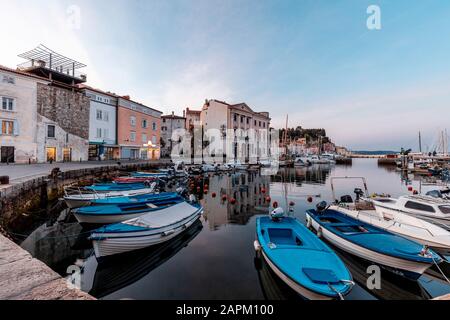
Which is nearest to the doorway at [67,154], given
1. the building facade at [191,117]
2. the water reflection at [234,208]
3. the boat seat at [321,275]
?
the water reflection at [234,208]

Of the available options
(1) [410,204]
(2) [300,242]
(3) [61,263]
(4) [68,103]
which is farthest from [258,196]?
(4) [68,103]

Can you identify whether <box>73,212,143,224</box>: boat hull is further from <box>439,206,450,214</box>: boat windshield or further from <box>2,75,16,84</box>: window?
<box>2,75,16,84</box>: window

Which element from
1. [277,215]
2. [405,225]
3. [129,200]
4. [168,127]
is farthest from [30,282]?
[168,127]

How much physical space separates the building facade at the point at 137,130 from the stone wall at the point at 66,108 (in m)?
6.48

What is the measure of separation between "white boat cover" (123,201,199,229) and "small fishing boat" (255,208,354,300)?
4.10 m

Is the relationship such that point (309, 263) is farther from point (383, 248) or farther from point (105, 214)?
point (105, 214)

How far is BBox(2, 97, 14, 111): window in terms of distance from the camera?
75.1 feet

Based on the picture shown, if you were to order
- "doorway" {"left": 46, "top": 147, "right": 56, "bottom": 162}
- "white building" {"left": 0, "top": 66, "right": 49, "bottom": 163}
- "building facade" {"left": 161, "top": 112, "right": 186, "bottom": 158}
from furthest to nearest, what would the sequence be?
1. "building facade" {"left": 161, "top": 112, "right": 186, "bottom": 158}
2. "doorway" {"left": 46, "top": 147, "right": 56, "bottom": 162}
3. "white building" {"left": 0, "top": 66, "right": 49, "bottom": 163}

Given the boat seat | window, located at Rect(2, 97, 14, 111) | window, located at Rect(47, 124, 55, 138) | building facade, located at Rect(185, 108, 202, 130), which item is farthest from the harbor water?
building facade, located at Rect(185, 108, 202, 130)

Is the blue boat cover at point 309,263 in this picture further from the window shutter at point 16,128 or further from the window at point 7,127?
the window at point 7,127

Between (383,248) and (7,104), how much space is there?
35858 millimetres

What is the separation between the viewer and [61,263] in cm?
721

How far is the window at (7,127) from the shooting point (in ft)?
75.0

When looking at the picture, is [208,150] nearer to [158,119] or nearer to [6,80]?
[158,119]
